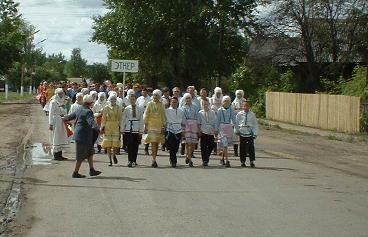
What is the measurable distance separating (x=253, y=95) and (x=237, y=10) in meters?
6.06

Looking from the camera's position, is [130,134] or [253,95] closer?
[130,134]

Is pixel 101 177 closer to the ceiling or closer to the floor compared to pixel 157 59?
closer to the floor

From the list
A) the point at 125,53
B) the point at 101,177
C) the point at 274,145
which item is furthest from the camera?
the point at 125,53

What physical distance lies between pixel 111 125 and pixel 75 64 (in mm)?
157653

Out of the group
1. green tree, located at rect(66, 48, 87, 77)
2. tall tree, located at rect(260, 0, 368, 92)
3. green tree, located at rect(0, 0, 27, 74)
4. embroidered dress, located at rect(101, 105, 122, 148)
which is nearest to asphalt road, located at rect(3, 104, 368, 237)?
embroidered dress, located at rect(101, 105, 122, 148)

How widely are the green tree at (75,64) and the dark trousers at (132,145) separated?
481 feet

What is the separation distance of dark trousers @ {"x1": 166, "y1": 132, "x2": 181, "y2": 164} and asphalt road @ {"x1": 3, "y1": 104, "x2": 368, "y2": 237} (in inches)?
10.9

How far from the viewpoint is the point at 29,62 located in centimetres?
10038

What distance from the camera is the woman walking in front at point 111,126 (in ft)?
51.4

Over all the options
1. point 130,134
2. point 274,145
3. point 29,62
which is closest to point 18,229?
point 130,134

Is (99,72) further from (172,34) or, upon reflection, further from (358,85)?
(358,85)

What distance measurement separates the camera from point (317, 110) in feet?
114

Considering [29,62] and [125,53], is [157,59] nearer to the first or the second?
[125,53]

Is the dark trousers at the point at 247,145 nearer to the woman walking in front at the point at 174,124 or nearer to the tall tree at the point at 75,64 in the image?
the woman walking in front at the point at 174,124
